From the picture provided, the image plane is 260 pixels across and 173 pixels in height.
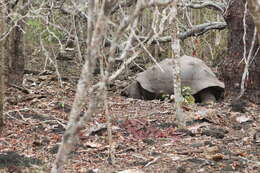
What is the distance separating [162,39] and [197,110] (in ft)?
9.38

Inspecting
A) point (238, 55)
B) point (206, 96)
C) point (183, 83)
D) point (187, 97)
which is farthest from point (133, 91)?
point (238, 55)

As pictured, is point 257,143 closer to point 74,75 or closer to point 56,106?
point 56,106

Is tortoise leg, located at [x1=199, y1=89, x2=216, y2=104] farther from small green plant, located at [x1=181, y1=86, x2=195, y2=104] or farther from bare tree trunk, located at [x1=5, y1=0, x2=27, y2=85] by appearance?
bare tree trunk, located at [x1=5, y1=0, x2=27, y2=85]

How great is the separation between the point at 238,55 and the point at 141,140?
2.65m

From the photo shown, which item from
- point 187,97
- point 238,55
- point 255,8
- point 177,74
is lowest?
point 187,97

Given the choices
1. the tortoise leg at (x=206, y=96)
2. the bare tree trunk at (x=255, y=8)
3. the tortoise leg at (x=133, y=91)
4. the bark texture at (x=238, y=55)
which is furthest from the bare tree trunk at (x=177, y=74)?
the tortoise leg at (x=133, y=91)

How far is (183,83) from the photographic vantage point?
920 centimetres

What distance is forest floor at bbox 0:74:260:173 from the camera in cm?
418

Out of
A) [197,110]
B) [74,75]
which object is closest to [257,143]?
[197,110]

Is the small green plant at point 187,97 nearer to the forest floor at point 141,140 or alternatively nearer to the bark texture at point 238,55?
the forest floor at point 141,140

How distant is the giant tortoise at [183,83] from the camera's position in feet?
29.2

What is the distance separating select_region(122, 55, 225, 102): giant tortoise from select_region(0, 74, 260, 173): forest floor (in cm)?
174

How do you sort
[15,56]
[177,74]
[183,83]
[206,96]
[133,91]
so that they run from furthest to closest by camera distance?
[133,91] → [183,83] → [206,96] → [15,56] → [177,74]

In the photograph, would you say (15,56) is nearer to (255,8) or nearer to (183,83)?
(183,83)
